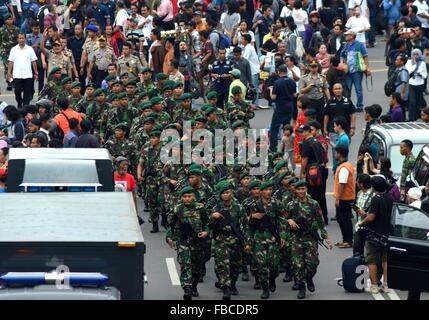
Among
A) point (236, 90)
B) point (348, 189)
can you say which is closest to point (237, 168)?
point (348, 189)

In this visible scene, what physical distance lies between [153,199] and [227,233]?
12.9 feet

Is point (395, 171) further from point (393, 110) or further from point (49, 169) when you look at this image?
point (49, 169)

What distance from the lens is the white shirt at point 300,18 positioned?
37188 mm

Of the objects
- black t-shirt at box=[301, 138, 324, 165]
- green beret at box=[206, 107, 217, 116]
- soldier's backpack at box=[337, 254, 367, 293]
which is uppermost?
green beret at box=[206, 107, 217, 116]

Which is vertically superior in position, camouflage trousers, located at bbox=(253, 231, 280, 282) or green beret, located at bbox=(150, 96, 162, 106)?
green beret, located at bbox=(150, 96, 162, 106)

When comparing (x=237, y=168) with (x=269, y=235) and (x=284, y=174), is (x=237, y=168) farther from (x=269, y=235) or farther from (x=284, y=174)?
(x=269, y=235)

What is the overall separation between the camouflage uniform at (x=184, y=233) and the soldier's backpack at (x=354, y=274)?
6.31ft

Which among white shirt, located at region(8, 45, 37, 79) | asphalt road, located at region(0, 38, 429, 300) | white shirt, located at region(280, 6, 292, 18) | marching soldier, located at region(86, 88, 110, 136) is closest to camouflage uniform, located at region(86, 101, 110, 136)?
marching soldier, located at region(86, 88, 110, 136)

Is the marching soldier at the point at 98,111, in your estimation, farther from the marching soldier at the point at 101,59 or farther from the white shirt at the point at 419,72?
the white shirt at the point at 419,72

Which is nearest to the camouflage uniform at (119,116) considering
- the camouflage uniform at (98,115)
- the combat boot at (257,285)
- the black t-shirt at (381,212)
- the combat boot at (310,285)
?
the camouflage uniform at (98,115)

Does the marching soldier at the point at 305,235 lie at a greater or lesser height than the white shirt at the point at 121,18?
lesser

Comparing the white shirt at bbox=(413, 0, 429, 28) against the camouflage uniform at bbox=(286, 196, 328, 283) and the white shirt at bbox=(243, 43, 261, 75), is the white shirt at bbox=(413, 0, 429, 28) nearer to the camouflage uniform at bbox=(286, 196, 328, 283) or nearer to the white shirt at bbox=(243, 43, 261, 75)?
the white shirt at bbox=(243, 43, 261, 75)

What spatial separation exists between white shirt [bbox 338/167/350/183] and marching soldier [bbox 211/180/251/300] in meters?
2.72

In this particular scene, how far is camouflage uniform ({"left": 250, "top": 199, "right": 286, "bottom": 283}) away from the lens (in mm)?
21281
